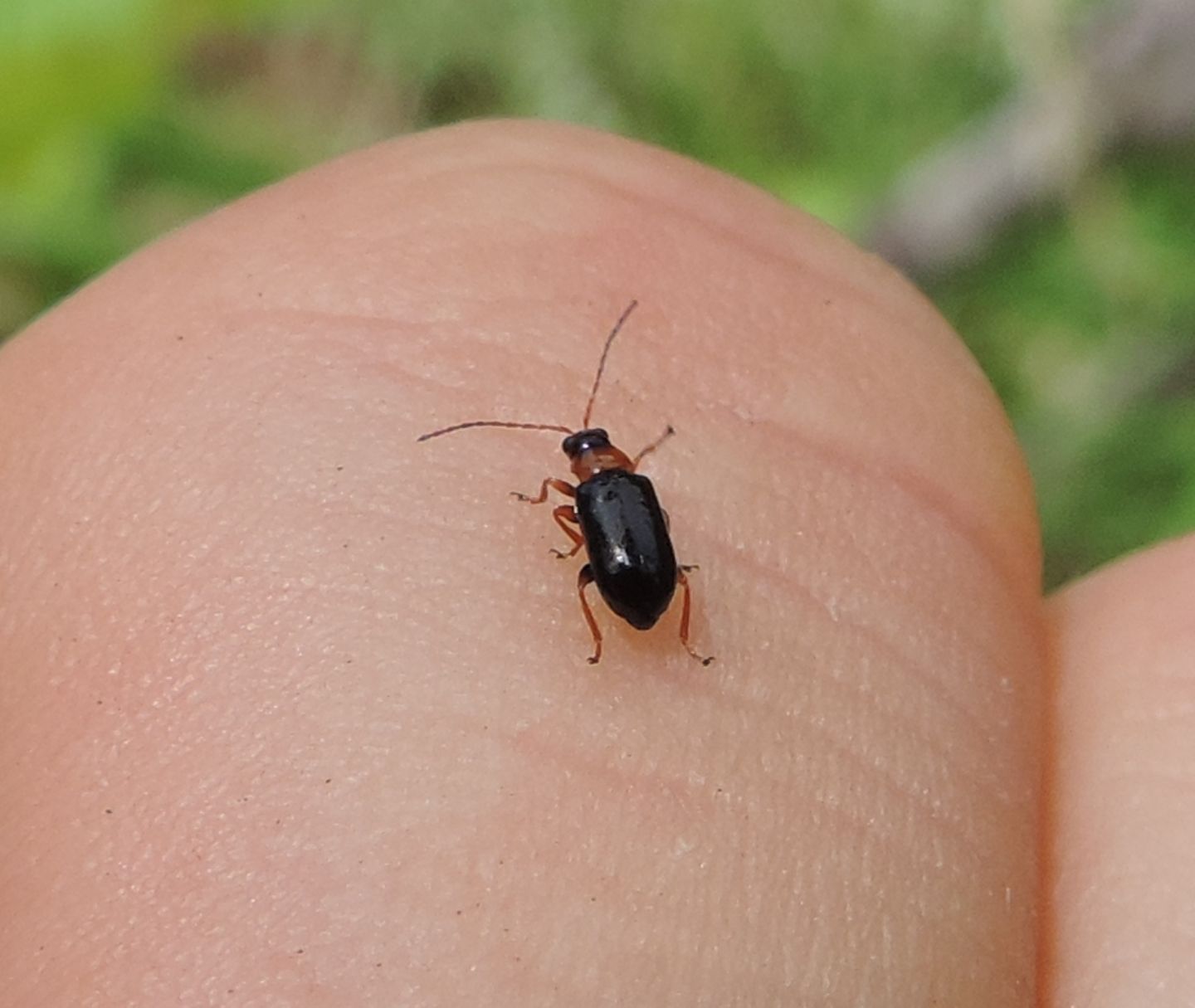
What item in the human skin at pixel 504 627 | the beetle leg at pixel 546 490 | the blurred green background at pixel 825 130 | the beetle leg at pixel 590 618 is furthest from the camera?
the blurred green background at pixel 825 130

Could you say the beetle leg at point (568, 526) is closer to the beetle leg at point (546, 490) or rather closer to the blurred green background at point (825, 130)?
the beetle leg at point (546, 490)

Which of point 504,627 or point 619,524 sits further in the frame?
point 619,524

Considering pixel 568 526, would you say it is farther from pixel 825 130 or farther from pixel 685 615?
pixel 825 130

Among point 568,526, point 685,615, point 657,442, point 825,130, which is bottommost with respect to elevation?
point 825,130

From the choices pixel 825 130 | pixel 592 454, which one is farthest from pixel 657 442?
pixel 825 130

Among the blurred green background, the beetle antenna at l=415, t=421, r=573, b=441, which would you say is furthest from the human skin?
the blurred green background

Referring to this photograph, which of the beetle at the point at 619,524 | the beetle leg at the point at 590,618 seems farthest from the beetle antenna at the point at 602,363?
the beetle leg at the point at 590,618

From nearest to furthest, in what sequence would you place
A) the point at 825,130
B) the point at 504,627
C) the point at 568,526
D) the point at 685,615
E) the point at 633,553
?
the point at 504,627 < the point at 685,615 < the point at 633,553 < the point at 568,526 < the point at 825,130

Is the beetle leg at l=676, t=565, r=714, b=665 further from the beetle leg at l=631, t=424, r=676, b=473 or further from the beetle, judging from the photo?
the beetle leg at l=631, t=424, r=676, b=473
